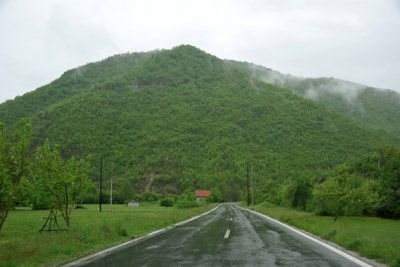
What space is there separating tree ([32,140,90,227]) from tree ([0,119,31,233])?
101 inches

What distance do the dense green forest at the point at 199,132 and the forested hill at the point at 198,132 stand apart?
0.32m

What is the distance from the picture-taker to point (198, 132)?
134 m

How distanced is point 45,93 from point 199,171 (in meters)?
85.7

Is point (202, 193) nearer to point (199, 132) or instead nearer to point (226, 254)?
point (199, 132)

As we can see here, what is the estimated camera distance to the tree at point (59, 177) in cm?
1655

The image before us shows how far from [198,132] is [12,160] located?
399 ft

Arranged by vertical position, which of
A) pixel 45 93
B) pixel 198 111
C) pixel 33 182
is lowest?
pixel 33 182

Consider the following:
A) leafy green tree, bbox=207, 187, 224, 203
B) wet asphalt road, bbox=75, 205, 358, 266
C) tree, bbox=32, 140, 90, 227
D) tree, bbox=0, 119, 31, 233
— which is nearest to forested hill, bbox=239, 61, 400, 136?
leafy green tree, bbox=207, 187, 224, 203

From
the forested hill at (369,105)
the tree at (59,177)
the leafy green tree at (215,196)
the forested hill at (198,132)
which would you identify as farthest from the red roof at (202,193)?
the tree at (59,177)

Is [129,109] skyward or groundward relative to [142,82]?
groundward

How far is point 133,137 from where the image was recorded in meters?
Result: 126

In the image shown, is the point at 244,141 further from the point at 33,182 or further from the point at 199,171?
the point at 33,182

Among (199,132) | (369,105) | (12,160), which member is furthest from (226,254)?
(369,105)

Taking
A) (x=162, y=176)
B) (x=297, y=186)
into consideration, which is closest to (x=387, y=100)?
(x=162, y=176)
